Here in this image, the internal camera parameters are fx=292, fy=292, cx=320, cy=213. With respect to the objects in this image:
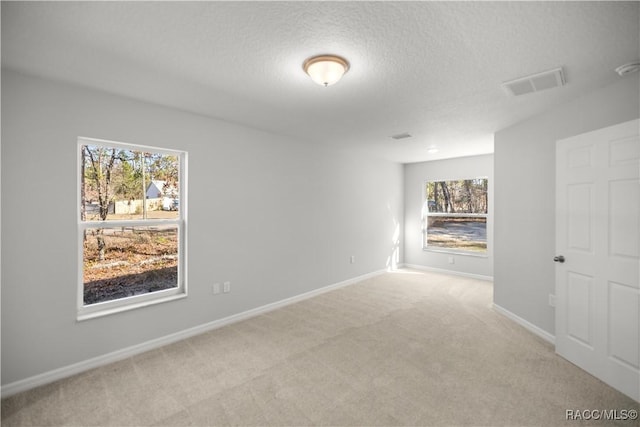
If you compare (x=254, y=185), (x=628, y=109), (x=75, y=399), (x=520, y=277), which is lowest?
(x=75, y=399)

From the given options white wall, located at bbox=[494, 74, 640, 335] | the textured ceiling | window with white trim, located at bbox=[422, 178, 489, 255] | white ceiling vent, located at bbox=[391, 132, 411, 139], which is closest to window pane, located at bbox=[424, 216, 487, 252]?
window with white trim, located at bbox=[422, 178, 489, 255]

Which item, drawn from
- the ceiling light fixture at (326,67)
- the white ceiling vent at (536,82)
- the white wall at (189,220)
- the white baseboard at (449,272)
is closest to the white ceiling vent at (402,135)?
the white wall at (189,220)

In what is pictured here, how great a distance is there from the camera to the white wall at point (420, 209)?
18.5 feet

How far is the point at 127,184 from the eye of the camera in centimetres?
293

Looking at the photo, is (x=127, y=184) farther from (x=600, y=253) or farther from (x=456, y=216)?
(x=456, y=216)

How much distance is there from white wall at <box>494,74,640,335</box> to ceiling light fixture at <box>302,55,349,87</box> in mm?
2303

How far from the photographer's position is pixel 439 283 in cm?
540

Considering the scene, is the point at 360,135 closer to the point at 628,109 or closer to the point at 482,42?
the point at 482,42

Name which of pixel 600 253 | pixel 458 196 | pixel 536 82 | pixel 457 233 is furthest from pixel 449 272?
pixel 536 82

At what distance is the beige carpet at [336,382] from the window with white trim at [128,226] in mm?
624

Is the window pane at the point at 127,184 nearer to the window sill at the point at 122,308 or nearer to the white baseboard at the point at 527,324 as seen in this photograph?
the window sill at the point at 122,308

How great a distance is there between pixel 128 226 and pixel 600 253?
4.26 metres

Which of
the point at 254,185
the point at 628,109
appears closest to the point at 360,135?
the point at 254,185

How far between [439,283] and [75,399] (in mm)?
5168
